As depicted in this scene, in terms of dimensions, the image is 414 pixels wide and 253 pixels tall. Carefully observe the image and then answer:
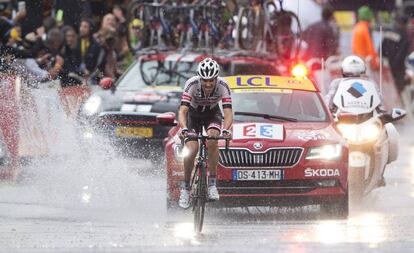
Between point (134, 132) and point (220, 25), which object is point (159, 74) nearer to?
point (134, 132)

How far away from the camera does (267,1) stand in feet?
82.0

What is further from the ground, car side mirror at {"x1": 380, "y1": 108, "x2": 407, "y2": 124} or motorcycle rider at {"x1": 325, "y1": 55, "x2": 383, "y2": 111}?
motorcycle rider at {"x1": 325, "y1": 55, "x2": 383, "y2": 111}

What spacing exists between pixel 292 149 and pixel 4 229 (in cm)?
306

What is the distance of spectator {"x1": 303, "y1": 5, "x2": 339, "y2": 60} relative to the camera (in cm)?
2731

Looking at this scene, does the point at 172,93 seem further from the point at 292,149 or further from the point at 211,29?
the point at 292,149

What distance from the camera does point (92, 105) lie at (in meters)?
22.1

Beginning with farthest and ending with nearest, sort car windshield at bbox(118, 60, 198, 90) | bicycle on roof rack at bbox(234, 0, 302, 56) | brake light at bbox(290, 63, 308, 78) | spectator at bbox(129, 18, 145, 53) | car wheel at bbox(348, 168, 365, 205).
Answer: spectator at bbox(129, 18, 145, 53), bicycle on roof rack at bbox(234, 0, 302, 56), car windshield at bbox(118, 60, 198, 90), brake light at bbox(290, 63, 308, 78), car wheel at bbox(348, 168, 365, 205)

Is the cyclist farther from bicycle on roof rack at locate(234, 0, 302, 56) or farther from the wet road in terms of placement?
bicycle on roof rack at locate(234, 0, 302, 56)

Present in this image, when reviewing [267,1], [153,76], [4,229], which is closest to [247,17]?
[267,1]

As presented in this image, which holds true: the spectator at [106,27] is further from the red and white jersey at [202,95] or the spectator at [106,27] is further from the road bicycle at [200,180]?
the road bicycle at [200,180]

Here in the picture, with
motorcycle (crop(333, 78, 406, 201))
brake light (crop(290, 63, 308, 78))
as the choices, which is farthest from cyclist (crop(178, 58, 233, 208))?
brake light (crop(290, 63, 308, 78))

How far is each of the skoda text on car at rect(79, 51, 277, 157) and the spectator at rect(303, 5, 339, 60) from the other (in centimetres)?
410

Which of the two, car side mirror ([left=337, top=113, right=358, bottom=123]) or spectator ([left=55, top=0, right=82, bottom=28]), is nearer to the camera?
car side mirror ([left=337, top=113, right=358, bottom=123])

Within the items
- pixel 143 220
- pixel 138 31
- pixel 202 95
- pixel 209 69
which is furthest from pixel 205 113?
pixel 138 31
